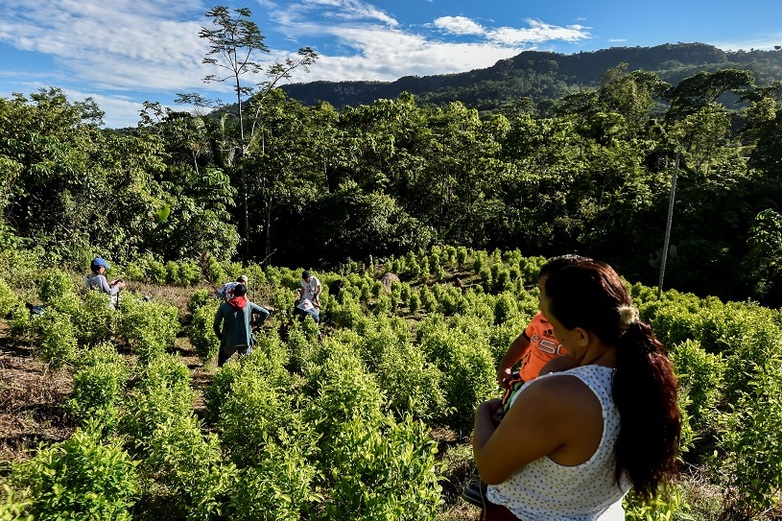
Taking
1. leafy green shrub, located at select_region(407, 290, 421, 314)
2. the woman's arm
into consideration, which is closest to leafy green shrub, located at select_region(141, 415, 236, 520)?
the woman's arm

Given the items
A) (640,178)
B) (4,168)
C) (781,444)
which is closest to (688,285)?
(640,178)

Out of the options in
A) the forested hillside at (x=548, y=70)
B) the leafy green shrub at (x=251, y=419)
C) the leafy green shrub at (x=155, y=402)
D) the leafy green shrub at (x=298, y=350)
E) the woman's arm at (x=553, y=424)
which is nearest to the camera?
the woman's arm at (x=553, y=424)

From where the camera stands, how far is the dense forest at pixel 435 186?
16844 millimetres

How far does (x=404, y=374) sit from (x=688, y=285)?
1756cm

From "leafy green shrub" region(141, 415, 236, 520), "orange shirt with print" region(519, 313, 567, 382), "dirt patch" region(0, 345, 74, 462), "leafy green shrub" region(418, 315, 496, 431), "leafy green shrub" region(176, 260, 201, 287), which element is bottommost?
"leafy green shrub" region(176, 260, 201, 287)

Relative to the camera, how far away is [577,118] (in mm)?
32875

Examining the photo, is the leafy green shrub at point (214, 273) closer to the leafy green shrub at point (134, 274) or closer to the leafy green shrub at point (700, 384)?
the leafy green shrub at point (134, 274)

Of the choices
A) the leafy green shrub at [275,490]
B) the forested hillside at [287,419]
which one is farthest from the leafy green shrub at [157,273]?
the leafy green shrub at [275,490]

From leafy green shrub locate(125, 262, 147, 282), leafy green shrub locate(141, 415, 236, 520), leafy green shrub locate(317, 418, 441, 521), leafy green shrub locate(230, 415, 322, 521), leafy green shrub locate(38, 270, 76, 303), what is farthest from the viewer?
leafy green shrub locate(125, 262, 147, 282)

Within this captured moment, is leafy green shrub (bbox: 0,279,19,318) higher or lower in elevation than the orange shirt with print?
lower

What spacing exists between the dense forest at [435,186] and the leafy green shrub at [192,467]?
42.6ft

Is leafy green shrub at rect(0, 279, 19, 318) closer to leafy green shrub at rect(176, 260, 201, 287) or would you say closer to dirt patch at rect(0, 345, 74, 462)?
dirt patch at rect(0, 345, 74, 462)

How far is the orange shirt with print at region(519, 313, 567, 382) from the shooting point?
2.57 meters

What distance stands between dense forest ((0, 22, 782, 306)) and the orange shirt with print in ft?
47.1
